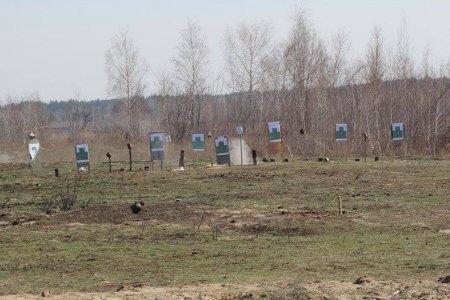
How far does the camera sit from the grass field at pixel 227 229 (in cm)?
1383

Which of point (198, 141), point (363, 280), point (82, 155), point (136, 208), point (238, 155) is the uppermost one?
point (198, 141)

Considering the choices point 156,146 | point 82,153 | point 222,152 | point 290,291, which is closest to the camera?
point 290,291

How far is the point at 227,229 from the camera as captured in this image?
19.2m

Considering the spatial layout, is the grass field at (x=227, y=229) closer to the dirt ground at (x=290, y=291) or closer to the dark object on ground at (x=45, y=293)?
the dirt ground at (x=290, y=291)

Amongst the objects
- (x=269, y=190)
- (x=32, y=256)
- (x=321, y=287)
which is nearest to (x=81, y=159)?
(x=269, y=190)

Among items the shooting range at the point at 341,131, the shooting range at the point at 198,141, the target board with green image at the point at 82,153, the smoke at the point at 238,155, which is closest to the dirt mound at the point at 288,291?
the target board with green image at the point at 82,153

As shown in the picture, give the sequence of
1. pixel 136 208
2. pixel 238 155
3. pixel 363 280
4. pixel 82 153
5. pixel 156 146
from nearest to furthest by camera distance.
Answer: pixel 363 280 → pixel 136 208 → pixel 82 153 → pixel 156 146 → pixel 238 155

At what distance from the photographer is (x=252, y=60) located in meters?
61.0

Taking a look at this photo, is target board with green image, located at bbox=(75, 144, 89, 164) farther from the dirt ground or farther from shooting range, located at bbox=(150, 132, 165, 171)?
the dirt ground

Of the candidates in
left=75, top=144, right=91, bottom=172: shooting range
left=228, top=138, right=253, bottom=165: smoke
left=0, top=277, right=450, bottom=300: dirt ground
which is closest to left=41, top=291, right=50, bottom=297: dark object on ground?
left=0, top=277, right=450, bottom=300: dirt ground

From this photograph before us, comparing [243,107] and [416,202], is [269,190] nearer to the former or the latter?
[416,202]

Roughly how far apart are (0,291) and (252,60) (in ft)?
162

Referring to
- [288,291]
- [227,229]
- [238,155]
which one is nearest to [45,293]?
→ [288,291]

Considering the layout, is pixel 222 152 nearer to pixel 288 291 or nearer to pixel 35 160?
pixel 35 160
